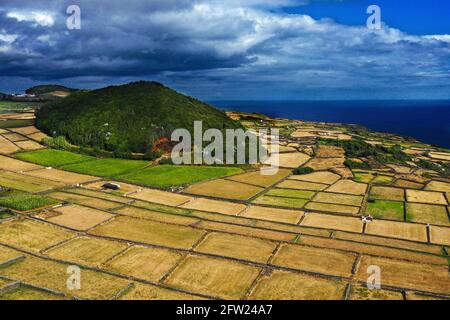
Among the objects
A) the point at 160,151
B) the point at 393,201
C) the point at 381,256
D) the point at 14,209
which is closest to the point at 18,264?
the point at 14,209

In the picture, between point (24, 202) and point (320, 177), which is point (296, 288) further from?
point (320, 177)

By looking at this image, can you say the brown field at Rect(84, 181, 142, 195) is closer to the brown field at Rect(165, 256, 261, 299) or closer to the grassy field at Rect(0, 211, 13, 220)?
the grassy field at Rect(0, 211, 13, 220)

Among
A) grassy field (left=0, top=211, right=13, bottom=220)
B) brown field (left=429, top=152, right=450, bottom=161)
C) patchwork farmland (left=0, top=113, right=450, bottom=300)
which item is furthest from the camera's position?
brown field (left=429, top=152, right=450, bottom=161)

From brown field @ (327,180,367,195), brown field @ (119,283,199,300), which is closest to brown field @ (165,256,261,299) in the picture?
brown field @ (119,283,199,300)

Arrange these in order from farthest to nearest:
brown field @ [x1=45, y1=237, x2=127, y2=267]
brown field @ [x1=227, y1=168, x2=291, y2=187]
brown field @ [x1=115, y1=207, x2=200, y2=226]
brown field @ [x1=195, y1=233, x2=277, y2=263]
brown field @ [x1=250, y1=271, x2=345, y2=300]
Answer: brown field @ [x1=227, y1=168, x2=291, y2=187]
brown field @ [x1=115, y1=207, x2=200, y2=226]
brown field @ [x1=195, y1=233, x2=277, y2=263]
brown field @ [x1=45, y1=237, x2=127, y2=267]
brown field @ [x1=250, y1=271, x2=345, y2=300]

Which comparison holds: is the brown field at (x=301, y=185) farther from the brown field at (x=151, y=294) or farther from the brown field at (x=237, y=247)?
the brown field at (x=151, y=294)

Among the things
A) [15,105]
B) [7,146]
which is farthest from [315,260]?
[15,105]

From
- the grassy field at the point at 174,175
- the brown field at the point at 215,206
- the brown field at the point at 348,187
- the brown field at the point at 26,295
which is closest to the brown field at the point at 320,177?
the brown field at the point at 348,187
